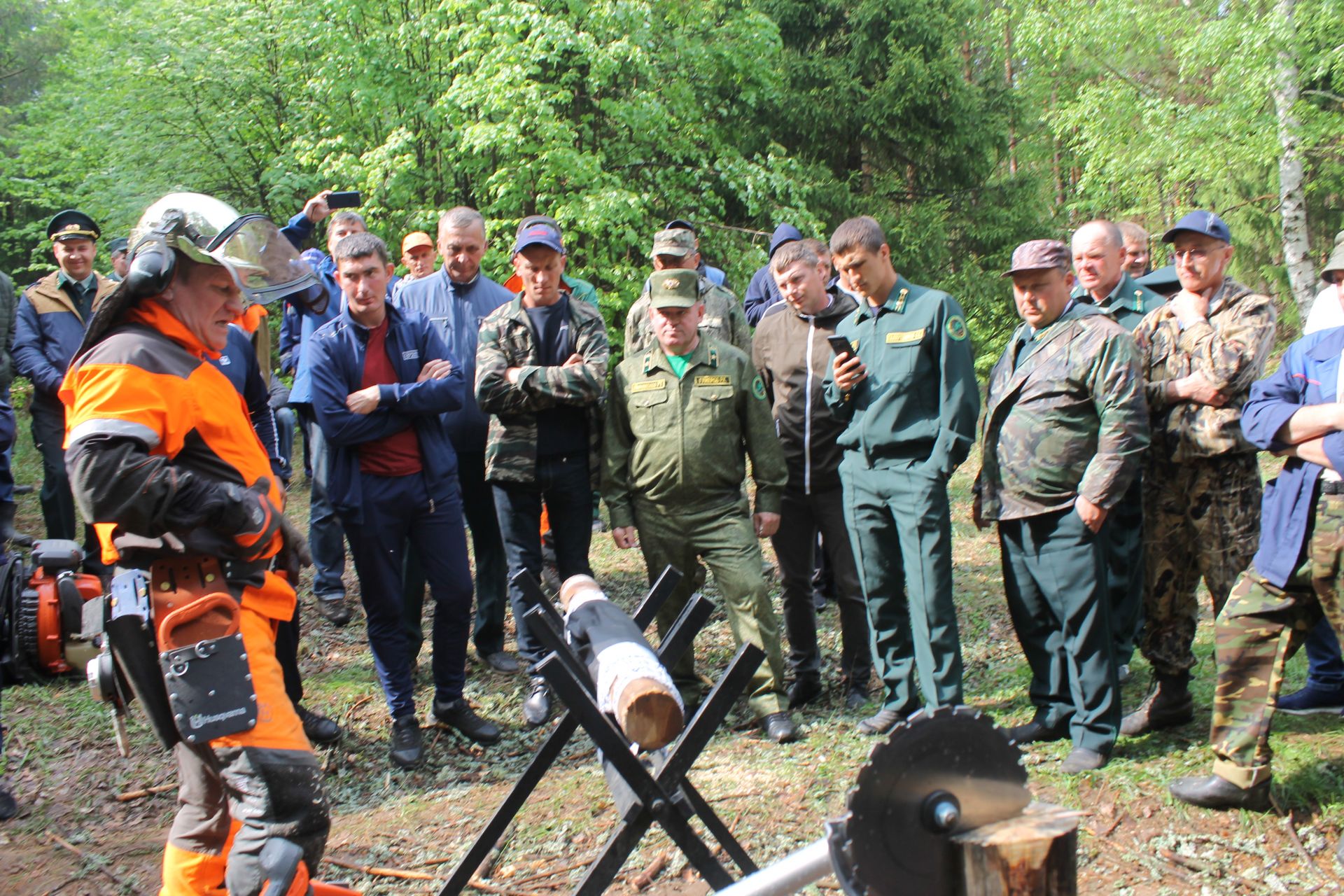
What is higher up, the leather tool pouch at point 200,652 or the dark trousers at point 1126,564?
the leather tool pouch at point 200,652

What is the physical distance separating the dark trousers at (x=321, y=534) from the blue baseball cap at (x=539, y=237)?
1546 millimetres

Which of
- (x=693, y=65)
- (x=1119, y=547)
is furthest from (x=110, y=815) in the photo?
(x=693, y=65)

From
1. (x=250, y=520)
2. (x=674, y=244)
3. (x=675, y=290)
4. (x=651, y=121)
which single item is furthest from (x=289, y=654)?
(x=651, y=121)

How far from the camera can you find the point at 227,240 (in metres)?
3.08

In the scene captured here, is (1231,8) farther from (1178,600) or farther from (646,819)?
(646,819)

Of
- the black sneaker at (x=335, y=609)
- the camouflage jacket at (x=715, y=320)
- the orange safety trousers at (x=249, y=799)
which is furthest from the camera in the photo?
the black sneaker at (x=335, y=609)

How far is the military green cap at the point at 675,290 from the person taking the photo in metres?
4.56

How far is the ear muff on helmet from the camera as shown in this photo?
2758 millimetres

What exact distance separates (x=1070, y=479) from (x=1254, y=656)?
933 millimetres

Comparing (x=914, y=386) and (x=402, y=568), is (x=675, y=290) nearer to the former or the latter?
(x=914, y=386)

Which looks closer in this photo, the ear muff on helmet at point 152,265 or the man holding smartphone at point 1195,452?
the ear muff on helmet at point 152,265

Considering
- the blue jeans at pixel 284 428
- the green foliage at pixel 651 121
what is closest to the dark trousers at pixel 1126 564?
the blue jeans at pixel 284 428

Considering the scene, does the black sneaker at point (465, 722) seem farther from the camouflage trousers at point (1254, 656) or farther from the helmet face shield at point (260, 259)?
the camouflage trousers at point (1254, 656)

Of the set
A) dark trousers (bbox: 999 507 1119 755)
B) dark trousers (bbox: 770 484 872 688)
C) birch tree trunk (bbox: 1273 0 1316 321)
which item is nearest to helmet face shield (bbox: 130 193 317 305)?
dark trousers (bbox: 770 484 872 688)
